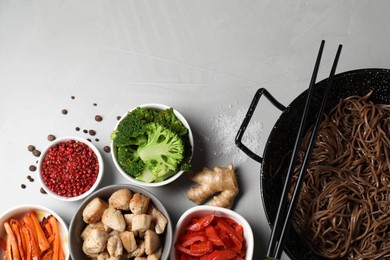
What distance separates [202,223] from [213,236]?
8 cm

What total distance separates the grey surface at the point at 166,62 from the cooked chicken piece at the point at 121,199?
262 mm

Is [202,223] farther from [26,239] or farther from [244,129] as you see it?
[26,239]

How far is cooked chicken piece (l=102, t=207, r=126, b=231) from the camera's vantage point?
2.85 metres

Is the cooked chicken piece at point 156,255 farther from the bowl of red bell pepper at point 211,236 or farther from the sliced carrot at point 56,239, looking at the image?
the sliced carrot at point 56,239

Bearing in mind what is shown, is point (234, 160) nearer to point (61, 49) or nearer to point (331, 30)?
point (331, 30)

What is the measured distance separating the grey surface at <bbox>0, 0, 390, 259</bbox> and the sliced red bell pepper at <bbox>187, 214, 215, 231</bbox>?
28cm

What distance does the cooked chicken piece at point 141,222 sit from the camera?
282 cm

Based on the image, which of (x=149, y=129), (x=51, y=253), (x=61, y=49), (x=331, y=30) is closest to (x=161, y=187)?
(x=149, y=129)

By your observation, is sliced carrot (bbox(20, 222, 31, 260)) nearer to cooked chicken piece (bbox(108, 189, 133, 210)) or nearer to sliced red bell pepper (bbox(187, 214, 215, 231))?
cooked chicken piece (bbox(108, 189, 133, 210))


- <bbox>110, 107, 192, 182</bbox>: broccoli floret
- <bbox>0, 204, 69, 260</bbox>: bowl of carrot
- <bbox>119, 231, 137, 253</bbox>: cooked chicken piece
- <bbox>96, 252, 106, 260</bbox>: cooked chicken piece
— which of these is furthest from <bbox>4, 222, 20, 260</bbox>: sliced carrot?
<bbox>110, 107, 192, 182</bbox>: broccoli floret

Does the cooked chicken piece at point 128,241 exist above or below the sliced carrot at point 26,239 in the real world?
above

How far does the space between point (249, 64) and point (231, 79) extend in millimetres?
133

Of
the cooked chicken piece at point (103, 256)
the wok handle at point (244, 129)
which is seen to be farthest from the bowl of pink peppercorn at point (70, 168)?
the wok handle at point (244, 129)

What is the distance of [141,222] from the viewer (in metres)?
2.81
